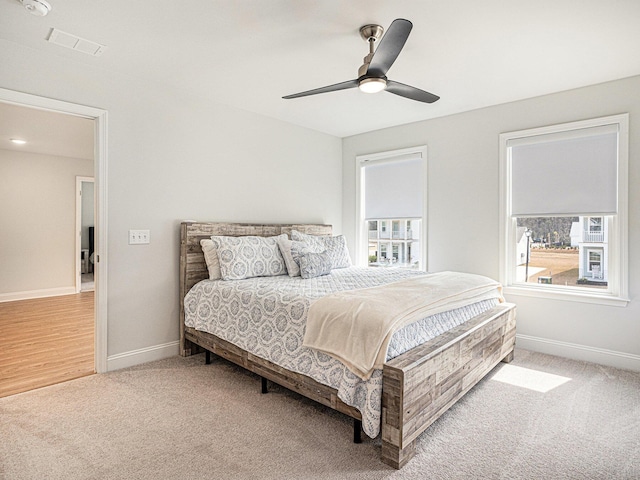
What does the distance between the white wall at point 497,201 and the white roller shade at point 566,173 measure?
15cm

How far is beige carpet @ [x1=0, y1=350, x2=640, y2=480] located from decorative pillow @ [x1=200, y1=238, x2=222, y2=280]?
0.87m

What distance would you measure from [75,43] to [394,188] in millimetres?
3505

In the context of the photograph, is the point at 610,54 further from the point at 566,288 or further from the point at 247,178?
the point at 247,178

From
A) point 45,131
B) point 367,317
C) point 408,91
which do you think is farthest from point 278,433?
point 45,131

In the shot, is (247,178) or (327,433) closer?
(327,433)

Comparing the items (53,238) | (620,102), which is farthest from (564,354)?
(53,238)

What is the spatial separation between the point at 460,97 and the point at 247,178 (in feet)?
7.67

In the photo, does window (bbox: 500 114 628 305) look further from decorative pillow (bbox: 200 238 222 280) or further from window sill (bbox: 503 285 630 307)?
decorative pillow (bbox: 200 238 222 280)

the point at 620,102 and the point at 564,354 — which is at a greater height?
the point at 620,102

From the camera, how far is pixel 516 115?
364 centimetres

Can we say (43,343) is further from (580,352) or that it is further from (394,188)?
(580,352)

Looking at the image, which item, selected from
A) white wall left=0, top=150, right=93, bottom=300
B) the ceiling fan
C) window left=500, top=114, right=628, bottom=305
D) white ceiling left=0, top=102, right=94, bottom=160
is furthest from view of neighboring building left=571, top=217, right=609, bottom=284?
white wall left=0, top=150, right=93, bottom=300

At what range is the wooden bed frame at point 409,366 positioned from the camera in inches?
70.9

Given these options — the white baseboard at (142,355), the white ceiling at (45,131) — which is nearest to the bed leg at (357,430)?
the white baseboard at (142,355)
